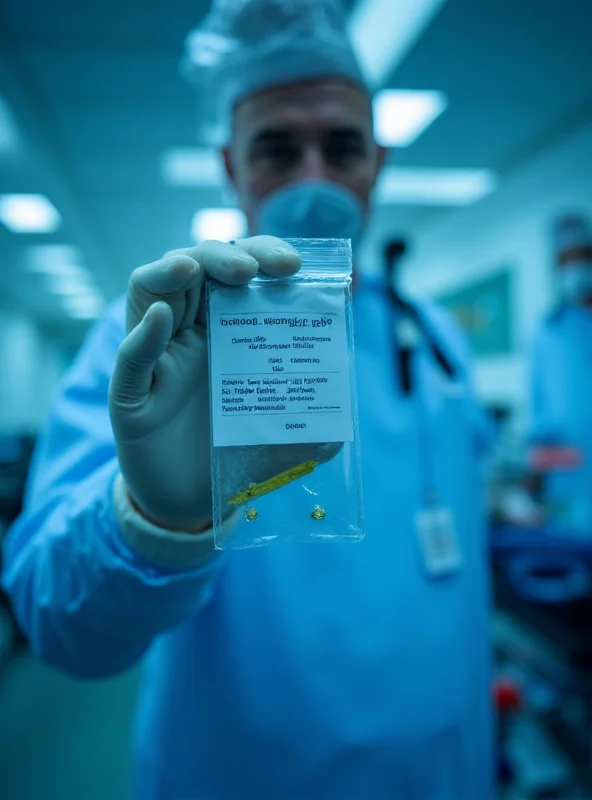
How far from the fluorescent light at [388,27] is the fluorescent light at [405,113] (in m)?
0.23

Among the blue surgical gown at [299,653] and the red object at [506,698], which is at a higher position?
the blue surgical gown at [299,653]

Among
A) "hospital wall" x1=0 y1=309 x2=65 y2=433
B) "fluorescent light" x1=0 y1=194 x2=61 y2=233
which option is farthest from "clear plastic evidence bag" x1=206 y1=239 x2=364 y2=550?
"hospital wall" x1=0 y1=309 x2=65 y2=433

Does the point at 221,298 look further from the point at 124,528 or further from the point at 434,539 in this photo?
the point at 434,539

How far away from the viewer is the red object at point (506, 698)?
5.01 ft

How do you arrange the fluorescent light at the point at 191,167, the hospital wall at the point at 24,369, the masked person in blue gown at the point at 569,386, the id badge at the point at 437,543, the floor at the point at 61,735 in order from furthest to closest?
the hospital wall at the point at 24,369 → the fluorescent light at the point at 191,167 → the masked person in blue gown at the point at 569,386 → the floor at the point at 61,735 → the id badge at the point at 437,543

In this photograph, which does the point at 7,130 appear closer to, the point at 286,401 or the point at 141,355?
the point at 141,355

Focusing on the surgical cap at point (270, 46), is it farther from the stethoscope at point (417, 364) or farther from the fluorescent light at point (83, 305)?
the fluorescent light at point (83, 305)

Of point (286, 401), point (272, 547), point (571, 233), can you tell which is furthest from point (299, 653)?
point (571, 233)

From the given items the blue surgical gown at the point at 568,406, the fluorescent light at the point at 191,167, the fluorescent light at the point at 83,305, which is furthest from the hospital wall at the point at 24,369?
the blue surgical gown at the point at 568,406

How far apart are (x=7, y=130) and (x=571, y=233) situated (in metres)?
3.11

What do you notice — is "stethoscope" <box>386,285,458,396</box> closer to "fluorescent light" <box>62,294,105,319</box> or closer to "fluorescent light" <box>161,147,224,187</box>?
"fluorescent light" <box>161,147,224,187</box>

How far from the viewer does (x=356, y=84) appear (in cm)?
86

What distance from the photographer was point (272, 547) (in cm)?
74

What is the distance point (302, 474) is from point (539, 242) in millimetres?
3536
